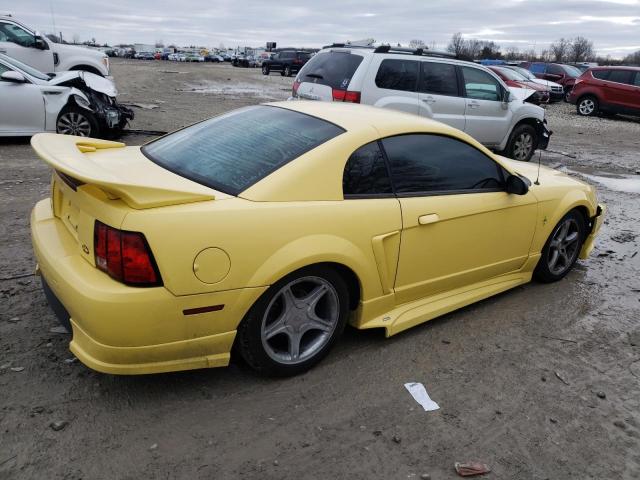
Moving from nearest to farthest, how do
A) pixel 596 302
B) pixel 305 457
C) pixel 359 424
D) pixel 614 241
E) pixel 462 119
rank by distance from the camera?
pixel 305 457 < pixel 359 424 < pixel 596 302 < pixel 614 241 < pixel 462 119

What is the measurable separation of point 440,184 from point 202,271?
179 centimetres

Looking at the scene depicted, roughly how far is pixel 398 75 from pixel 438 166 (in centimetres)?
510

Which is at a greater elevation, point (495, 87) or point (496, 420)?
point (495, 87)

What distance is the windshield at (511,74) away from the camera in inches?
767

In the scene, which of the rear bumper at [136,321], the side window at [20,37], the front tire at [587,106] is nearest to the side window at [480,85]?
the rear bumper at [136,321]

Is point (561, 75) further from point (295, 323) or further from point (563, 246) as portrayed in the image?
point (295, 323)

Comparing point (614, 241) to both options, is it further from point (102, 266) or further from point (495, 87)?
point (102, 266)

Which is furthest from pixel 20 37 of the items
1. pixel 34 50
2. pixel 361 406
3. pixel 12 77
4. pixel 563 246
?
pixel 361 406

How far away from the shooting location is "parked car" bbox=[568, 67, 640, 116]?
1836 centimetres

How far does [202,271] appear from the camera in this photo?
98.5 inches

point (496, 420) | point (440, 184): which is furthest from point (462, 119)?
point (496, 420)

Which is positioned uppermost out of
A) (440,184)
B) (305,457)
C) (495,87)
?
(495,87)

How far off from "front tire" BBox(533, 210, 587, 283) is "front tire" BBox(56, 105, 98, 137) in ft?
25.0

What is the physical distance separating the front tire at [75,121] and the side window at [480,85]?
6408mm
